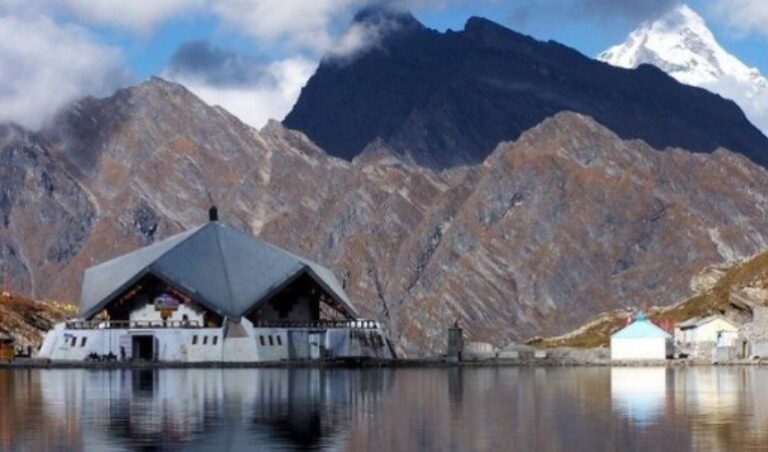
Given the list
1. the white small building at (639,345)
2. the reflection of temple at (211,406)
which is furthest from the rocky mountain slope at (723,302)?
the reflection of temple at (211,406)

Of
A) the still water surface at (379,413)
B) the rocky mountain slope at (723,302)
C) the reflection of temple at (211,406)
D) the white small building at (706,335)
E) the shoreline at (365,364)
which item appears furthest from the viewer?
the rocky mountain slope at (723,302)

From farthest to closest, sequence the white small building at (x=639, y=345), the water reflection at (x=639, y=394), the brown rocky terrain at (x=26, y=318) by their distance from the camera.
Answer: the brown rocky terrain at (x=26, y=318) → the white small building at (x=639, y=345) → the water reflection at (x=639, y=394)

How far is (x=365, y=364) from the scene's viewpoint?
117 meters

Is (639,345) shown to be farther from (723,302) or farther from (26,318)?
(26,318)

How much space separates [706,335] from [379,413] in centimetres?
9644

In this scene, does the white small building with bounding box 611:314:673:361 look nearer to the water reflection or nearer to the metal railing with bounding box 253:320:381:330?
the metal railing with bounding box 253:320:381:330

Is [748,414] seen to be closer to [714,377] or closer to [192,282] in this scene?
[714,377]

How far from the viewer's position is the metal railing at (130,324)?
119m

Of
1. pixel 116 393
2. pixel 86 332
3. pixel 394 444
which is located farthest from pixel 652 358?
pixel 394 444

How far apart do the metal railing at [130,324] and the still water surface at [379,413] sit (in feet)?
91.8

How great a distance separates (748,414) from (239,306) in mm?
70218

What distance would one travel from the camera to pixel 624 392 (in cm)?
7419

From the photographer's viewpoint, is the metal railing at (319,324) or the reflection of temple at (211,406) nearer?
the reflection of temple at (211,406)

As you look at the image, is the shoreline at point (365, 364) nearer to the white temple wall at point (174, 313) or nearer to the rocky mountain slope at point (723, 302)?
the white temple wall at point (174, 313)
